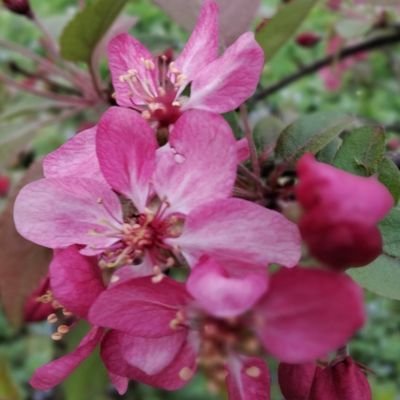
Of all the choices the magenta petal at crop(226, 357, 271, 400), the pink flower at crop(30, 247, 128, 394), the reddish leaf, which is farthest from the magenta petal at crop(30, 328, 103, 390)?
the reddish leaf

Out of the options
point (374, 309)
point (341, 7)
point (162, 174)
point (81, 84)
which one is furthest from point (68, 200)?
point (374, 309)

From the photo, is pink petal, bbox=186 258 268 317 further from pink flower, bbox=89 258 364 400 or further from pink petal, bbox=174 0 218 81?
pink petal, bbox=174 0 218 81

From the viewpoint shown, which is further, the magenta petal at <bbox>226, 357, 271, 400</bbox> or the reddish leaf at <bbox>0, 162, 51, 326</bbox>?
the reddish leaf at <bbox>0, 162, 51, 326</bbox>

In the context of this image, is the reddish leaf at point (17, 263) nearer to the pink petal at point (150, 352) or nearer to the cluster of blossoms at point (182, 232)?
the cluster of blossoms at point (182, 232)

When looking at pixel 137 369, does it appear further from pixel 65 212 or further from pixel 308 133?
pixel 308 133

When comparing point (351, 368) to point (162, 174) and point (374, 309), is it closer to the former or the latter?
point (162, 174)
